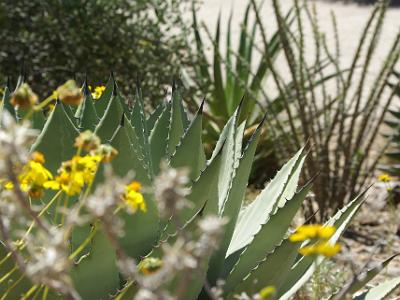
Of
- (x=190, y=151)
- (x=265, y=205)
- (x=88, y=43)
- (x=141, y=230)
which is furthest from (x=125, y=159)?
(x=88, y=43)

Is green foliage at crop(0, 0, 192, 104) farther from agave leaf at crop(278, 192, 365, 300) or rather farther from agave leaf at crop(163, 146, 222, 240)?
agave leaf at crop(163, 146, 222, 240)

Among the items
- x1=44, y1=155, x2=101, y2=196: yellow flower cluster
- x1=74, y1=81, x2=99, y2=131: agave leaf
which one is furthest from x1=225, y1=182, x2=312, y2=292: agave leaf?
x1=44, y1=155, x2=101, y2=196: yellow flower cluster

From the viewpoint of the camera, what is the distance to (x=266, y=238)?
2.46 metres

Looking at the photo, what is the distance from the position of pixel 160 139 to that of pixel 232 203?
0.41 metres

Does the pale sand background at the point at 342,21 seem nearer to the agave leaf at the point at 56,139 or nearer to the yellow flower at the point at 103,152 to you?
the agave leaf at the point at 56,139

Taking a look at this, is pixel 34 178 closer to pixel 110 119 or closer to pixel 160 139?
pixel 110 119

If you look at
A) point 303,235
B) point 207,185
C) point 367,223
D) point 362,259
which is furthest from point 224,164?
point 367,223

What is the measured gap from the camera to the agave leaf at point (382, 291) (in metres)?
2.38

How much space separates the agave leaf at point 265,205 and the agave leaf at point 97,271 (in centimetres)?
46

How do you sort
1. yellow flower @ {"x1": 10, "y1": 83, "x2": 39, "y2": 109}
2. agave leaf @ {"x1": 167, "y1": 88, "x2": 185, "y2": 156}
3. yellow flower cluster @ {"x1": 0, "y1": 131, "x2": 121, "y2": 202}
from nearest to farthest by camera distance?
yellow flower @ {"x1": 10, "y1": 83, "x2": 39, "y2": 109}
yellow flower cluster @ {"x1": 0, "y1": 131, "x2": 121, "y2": 202}
agave leaf @ {"x1": 167, "y1": 88, "x2": 185, "y2": 156}

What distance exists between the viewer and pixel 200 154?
8.39 feet

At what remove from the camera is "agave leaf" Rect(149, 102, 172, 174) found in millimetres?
2787

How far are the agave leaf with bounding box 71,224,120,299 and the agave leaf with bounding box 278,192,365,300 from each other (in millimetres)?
487

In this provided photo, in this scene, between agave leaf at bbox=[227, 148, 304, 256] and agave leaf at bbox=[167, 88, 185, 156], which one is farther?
agave leaf at bbox=[167, 88, 185, 156]
